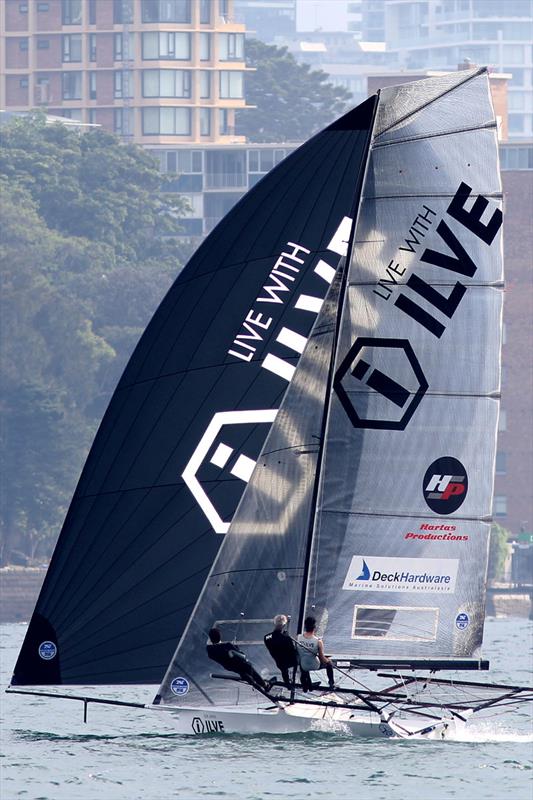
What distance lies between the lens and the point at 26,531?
70.1m

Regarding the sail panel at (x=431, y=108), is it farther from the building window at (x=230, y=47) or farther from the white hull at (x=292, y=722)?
the building window at (x=230, y=47)

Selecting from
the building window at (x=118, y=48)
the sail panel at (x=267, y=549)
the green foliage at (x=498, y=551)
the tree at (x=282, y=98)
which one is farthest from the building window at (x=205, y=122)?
the sail panel at (x=267, y=549)

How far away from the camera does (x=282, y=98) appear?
407 ft

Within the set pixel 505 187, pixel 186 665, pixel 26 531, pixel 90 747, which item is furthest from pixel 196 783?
pixel 505 187

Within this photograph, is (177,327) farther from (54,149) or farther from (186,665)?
(54,149)

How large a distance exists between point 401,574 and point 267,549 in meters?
1.17

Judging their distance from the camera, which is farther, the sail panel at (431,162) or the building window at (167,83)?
the building window at (167,83)

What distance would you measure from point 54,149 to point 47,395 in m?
24.1

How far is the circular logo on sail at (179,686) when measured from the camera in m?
19.2

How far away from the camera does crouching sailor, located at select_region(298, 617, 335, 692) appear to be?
18672mm

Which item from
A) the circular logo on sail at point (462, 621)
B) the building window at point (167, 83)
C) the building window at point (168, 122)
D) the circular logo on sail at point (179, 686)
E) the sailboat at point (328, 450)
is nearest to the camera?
the circular logo on sail at point (179, 686)

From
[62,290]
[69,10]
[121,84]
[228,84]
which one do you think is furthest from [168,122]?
[62,290]

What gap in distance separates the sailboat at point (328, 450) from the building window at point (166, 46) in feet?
295

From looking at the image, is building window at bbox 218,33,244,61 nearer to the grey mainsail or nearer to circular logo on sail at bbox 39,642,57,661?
the grey mainsail
